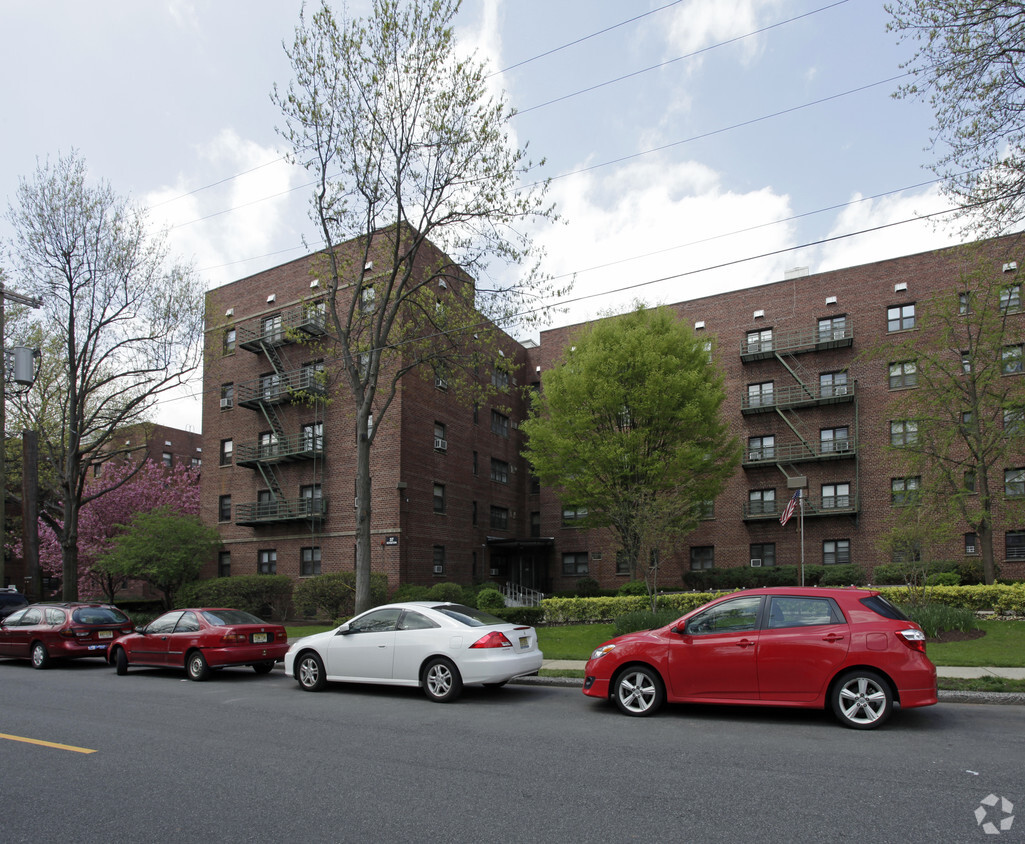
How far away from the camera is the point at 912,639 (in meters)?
8.21

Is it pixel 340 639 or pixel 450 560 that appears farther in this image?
pixel 450 560

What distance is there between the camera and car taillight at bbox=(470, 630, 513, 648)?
1069cm

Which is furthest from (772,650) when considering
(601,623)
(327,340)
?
(327,340)

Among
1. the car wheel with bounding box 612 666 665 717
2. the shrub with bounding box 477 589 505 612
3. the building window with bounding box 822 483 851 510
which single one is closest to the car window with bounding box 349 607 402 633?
the car wheel with bounding box 612 666 665 717

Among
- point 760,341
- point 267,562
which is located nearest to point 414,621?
point 267,562

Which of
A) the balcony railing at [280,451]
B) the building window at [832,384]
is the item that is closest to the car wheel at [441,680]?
the balcony railing at [280,451]

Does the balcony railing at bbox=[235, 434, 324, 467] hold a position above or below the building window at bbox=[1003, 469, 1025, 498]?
above

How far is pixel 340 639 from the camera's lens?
11906mm

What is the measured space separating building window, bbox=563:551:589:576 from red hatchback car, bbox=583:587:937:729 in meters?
29.5

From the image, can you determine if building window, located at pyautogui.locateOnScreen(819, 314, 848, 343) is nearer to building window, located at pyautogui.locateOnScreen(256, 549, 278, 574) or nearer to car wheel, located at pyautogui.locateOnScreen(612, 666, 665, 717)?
building window, located at pyautogui.locateOnScreen(256, 549, 278, 574)

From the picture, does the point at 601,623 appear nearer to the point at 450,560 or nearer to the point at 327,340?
the point at 450,560

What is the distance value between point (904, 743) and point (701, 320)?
104 ft

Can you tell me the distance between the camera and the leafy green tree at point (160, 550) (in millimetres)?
30172

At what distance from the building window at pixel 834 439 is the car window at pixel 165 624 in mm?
27959
